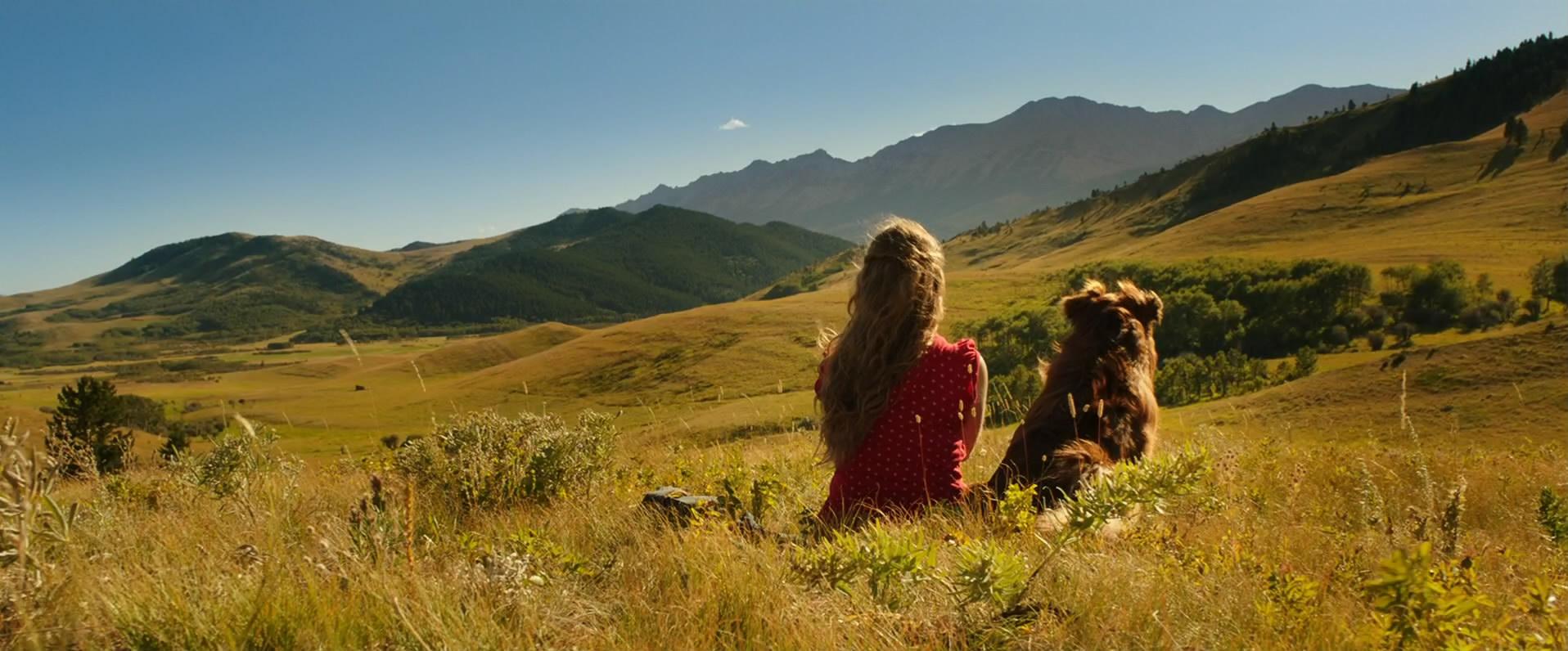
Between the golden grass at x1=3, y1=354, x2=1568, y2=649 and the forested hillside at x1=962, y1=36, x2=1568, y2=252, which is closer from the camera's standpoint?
the golden grass at x1=3, y1=354, x2=1568, y2=649

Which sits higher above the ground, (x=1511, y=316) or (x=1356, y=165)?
(x=1356, y=165)

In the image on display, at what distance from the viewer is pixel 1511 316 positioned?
7338 cm

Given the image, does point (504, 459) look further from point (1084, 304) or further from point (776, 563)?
point (1084, 304)

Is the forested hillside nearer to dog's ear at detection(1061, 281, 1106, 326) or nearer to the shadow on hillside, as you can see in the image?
the shadow on hillside

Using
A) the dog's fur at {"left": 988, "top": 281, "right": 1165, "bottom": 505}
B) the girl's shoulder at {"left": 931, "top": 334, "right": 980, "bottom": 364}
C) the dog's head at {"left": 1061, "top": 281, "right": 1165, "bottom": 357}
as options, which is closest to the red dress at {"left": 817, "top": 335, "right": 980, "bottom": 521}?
the girl's shoulder at {"left": 931, "top": 334, "right": 980, "bottom": 364}

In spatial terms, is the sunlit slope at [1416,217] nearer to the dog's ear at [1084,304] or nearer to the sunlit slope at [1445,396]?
the sunlit slope at [1445,396]

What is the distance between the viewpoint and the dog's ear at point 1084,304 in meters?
4.97

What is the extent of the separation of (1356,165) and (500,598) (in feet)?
663

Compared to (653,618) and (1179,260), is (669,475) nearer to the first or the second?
(653,618)

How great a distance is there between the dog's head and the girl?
2.64ft

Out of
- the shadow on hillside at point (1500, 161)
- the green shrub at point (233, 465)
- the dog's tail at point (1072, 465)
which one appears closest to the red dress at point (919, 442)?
the dog's tail at point (1072, 465)

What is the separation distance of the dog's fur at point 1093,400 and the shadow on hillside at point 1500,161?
16343 cm

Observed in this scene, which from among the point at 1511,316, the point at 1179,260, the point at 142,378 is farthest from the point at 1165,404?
the point at 142,378

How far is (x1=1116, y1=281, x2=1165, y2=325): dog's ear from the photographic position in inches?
195
